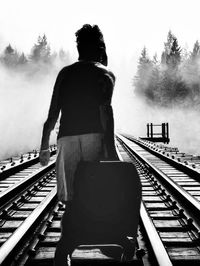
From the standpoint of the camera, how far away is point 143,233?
4289 mm

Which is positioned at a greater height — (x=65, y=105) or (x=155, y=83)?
(x=155, y=83)

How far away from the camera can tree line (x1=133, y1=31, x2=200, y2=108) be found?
6581 centimetres

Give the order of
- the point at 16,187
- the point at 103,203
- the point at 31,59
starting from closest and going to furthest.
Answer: the point at 103,203 < the point at 16,187 < the point at 31,59

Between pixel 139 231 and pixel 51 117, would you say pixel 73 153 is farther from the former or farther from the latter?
pixel 139 231

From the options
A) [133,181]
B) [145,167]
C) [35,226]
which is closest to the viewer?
[133,181]

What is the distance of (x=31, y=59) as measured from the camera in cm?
8388

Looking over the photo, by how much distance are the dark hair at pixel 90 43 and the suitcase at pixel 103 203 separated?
763mm

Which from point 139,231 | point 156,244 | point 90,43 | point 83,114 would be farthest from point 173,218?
point 90,43

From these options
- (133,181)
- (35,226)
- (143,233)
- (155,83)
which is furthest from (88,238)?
(155,83)

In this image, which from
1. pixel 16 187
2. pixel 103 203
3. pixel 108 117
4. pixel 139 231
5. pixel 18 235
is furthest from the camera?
pixel 16 187

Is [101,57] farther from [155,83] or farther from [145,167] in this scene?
[155,83]

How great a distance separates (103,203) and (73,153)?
1.32 feet

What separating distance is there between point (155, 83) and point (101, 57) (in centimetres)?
7054

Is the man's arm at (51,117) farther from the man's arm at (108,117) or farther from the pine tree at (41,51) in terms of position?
the pine tree at (41,51)
